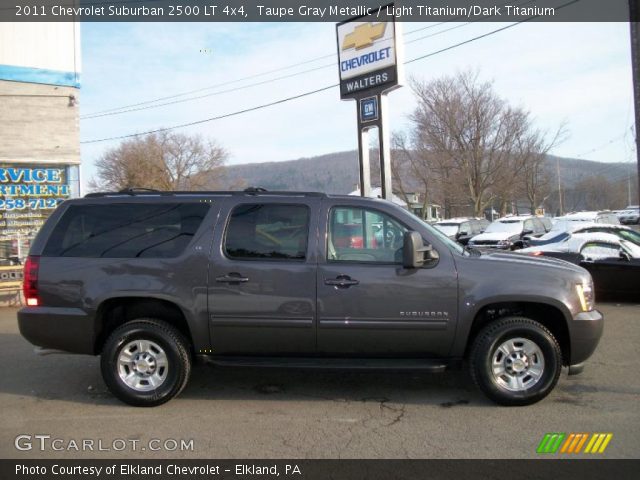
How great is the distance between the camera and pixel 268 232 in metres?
5.13

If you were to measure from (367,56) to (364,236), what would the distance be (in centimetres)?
943

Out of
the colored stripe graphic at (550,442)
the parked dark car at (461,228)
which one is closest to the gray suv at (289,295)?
the colored stripe graphic at (550,442)

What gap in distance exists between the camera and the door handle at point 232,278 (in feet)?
16.3

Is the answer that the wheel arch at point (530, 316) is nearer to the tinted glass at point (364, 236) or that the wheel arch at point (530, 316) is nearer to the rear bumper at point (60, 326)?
the tinted glass at point (364, 236)

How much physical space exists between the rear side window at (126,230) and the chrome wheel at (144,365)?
85cm

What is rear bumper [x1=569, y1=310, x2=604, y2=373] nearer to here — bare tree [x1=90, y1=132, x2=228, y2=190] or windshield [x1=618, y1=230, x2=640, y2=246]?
windshield [x1=618, y1=230, x2=640, y2=246]

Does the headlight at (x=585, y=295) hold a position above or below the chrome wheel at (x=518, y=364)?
above

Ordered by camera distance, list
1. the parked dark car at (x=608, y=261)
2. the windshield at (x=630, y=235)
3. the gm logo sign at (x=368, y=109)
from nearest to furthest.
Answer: the parked dark car at (x=608, y=261)
the windshield at (x=630, y=235)
the gm logo sign at (x=368, y=109)

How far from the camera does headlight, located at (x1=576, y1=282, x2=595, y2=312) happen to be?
4918mm

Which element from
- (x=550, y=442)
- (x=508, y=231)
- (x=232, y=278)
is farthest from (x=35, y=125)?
(x=508, y=231)
